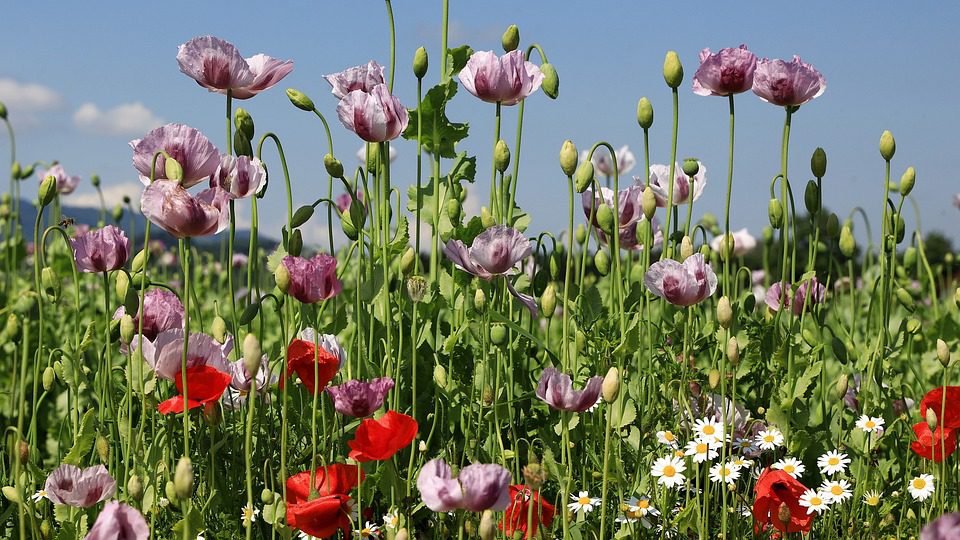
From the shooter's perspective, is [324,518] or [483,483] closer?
[483,483]

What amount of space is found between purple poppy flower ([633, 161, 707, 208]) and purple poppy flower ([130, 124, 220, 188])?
42.8 inches

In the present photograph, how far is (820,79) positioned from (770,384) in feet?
2.45

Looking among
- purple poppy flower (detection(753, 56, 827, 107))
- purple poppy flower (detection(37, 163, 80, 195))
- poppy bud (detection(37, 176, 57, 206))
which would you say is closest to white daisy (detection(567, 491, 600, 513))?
purple poppy flower (detection(753, 56, 827, 107))

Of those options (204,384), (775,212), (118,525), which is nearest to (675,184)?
(775,212)

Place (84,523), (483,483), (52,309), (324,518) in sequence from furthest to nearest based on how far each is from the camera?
(52,309) → (84,523) → (324,518) → (483,483)

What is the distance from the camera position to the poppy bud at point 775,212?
231 centimetres

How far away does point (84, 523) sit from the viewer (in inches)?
69.9

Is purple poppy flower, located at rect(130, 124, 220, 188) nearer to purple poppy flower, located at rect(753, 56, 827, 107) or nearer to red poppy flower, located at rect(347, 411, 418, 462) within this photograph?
red poppy flower, located at rect(347, 411, 418, 462)

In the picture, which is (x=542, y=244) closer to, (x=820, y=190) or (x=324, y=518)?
(x=820, y=190)

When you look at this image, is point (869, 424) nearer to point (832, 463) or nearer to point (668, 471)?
point (832, 463)

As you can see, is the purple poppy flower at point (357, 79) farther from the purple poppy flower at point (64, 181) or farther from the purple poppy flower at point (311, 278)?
the purple poppy flower at point (64, 181)

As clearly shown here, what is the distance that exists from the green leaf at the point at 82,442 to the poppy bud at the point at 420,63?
0.95 meters

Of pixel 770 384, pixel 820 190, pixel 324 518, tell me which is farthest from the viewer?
pixel 770 384

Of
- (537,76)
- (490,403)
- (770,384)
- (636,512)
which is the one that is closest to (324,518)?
(490,403)
